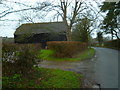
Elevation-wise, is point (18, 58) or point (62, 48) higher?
→ point (62, 48)

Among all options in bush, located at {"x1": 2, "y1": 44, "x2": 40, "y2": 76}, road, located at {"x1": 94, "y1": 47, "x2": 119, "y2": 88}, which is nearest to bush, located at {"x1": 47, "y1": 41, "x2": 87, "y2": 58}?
road, located at {"x1": 94, "y1": 47, "x2": 119, "y2": 88}

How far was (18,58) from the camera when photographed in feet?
11.7

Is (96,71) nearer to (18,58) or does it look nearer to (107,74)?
(107,74)

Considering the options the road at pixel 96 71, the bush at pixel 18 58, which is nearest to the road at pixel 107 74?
the road at pixel 96 71

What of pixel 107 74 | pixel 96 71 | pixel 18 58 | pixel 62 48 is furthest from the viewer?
pixel 62 48

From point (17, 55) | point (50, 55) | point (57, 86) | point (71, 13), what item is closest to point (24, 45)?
point (17, 55)

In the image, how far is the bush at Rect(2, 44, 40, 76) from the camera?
10.7ft

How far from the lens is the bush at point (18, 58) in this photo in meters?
3.26

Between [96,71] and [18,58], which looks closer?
[18,58]

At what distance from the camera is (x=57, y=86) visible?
3.17 m

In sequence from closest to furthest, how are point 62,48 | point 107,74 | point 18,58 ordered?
point 18,58, point 107,74, point 62,48

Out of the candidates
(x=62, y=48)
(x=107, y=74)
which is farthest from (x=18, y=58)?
(x=62, y=48)

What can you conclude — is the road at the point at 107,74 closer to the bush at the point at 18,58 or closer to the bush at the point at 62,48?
the bush at the point at 18,58

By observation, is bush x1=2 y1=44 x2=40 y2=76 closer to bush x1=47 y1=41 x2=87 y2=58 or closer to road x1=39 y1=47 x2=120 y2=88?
road x1=39 y1=47 x2=120 y2=88
